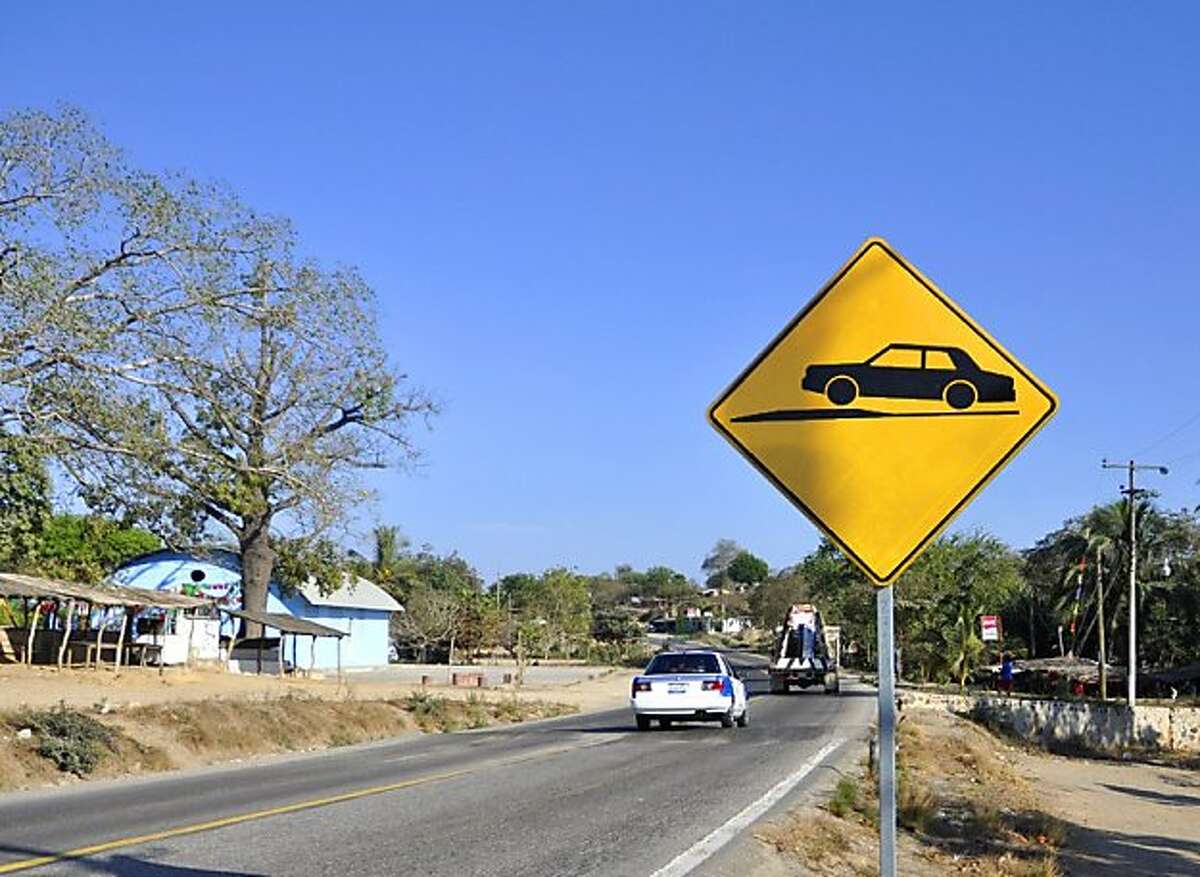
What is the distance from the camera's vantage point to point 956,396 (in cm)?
562

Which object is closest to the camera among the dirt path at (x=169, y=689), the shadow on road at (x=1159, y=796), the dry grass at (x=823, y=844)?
the dry grass at (x=823, y=844)

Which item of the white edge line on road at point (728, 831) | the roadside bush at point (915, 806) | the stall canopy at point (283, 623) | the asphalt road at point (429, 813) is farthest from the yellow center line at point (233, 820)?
the stall canopy at point (283, 623)

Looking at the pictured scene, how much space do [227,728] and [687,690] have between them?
30.1ft

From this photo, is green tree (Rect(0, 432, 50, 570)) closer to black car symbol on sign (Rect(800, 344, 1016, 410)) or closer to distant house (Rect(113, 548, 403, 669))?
black car symbol on sign (Rect(800, 344, 1016, 410))

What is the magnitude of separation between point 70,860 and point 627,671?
65702mm

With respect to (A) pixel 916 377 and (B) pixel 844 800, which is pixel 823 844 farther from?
(A) pixel 916 377

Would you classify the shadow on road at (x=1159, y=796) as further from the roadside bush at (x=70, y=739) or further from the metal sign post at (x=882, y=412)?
the metal sign post at (x=882, y=412)

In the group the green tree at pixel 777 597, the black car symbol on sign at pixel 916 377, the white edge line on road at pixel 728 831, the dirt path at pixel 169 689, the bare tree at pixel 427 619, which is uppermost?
the green tree at pixel 777 597

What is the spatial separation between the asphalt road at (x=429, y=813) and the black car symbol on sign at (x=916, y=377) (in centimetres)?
589

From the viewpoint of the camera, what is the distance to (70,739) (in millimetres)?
19094

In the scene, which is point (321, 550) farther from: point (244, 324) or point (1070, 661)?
point (1070, 661)

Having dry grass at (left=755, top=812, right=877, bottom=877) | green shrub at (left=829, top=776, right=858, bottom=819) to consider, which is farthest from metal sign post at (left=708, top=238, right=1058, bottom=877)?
green shrub at (left=829, top=776, right=858, bottom=819)

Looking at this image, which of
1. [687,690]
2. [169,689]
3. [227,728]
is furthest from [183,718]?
[687,690]

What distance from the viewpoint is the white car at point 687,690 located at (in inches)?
1089
